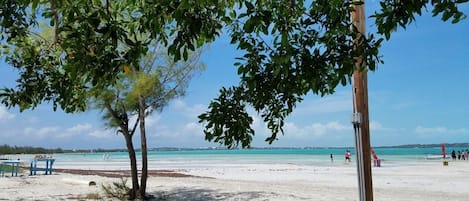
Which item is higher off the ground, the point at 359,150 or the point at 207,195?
the point at 359,150

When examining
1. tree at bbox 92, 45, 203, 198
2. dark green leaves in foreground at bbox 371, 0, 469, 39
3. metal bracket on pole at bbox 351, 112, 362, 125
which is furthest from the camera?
tree at bbox 92, 45, 203, 198

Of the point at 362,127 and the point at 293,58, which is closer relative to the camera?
the point at 293,58

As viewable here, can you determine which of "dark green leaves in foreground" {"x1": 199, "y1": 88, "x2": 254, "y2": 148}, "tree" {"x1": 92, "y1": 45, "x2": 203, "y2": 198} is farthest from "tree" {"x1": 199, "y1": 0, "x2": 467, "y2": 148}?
"tree" {"x1": 92, "y1": 45, "x2": 203, "y2": 198}

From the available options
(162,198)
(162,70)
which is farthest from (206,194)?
Result: (162,70)

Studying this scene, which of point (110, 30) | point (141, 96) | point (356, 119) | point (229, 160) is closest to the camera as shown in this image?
point (110, 30)

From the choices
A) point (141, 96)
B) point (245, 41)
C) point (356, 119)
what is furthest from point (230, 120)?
point (141, 96)

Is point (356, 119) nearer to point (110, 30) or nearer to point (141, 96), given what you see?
point (110, 30)

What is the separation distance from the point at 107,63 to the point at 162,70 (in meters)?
8.11

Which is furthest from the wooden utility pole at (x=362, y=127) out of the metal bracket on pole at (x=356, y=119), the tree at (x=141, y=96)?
the tree at (x=141, y=96)

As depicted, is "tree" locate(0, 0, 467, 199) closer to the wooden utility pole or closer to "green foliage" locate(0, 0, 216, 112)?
"green foliage" locate(0, 0, 216, 112)

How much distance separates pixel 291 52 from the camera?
6.85ft

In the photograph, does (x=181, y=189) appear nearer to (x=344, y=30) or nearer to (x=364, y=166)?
(x=364, y=166)

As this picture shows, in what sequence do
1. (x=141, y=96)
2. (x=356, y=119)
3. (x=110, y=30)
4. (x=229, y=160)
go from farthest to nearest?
(x=229, y=160), (x=141, y=96), (x=356, y=119), (x=110, y=30)

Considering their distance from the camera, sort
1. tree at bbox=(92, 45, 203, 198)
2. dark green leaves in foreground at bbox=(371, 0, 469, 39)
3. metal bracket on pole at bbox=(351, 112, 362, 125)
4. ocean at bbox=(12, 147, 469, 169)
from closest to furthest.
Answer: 1. dark green leaves in foreground at bbox=(371, 0, 469, 39)
2. metal bracket on pole at bbox=(351, 112, 362, 125)
3. tree at bbox=(92, 45, 203, 198)
4. ocean at bbox=(12, 147, 469, 169)
